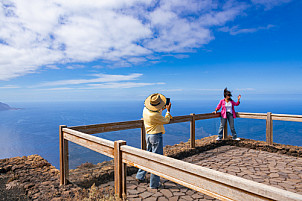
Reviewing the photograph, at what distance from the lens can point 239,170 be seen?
5.12 meters

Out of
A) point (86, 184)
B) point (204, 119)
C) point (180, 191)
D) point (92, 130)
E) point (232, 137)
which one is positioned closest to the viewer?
point (180, 191)

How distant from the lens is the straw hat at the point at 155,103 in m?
4.00

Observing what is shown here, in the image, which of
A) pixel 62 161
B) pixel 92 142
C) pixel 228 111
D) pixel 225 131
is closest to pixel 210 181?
pixel 92 142

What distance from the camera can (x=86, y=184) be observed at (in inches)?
171

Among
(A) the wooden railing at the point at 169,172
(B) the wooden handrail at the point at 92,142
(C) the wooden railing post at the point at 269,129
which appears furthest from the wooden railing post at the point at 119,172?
(C) the wooden railing post at the point at 269,129

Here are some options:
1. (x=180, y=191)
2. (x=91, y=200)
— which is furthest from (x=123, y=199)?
(x=180, y=191)

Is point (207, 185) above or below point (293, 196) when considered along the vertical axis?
below

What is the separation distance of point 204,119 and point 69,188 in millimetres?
5474

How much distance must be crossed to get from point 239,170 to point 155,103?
10.3ft

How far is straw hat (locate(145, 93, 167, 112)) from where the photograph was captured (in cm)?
400

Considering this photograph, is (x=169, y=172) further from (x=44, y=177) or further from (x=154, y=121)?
(x=44, y=177)

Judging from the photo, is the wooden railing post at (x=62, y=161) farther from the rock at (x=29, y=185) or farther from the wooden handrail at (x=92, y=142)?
the rock at (x=29, y=185)

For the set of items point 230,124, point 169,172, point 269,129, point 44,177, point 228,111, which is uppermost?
point 228,111

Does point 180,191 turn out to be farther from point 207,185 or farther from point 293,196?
point 293,196
